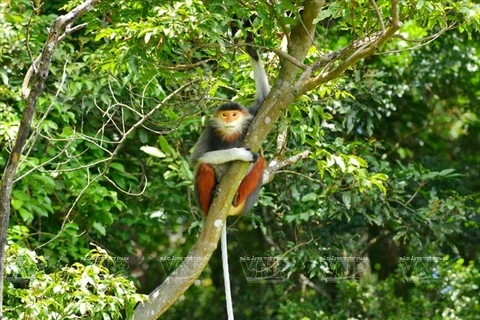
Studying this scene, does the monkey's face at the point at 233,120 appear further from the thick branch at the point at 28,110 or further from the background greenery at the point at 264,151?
the thick branch at the point at 28,110

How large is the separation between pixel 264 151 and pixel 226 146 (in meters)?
0.64

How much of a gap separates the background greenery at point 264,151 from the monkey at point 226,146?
0.53ft

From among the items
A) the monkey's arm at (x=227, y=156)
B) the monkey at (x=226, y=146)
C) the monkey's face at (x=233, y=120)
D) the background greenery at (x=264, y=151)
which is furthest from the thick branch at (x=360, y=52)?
the monkey's face at (x=233, y=120)

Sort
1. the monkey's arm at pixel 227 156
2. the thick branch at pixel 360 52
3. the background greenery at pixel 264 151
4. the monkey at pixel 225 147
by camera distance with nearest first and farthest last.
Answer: the thick branch at pixel 360 52 < the background greenery at pixel 264 151 < the monkey's arm at pixel 227 156 < the monkey at pixel 225 147

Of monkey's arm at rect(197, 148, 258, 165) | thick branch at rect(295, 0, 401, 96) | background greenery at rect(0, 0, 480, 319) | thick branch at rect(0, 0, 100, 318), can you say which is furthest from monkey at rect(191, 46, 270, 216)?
thick branch at rect(0, 0, 100, 318)

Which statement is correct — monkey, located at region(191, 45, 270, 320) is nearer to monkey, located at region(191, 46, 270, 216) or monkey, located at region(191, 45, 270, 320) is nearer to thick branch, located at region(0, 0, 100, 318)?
monkey, located at region(191, 46, 270, 216)

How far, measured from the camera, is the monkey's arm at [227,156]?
173 inches

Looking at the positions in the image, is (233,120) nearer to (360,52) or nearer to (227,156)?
(227,156)

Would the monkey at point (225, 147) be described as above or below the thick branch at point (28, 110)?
below

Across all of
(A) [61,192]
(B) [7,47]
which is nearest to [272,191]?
(A) [61,192]

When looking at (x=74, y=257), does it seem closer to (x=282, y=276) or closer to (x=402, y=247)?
(x=282, y=276)

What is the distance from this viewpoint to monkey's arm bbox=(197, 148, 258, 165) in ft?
14.4

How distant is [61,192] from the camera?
6129mm

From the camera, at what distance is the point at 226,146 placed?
5.22 m
